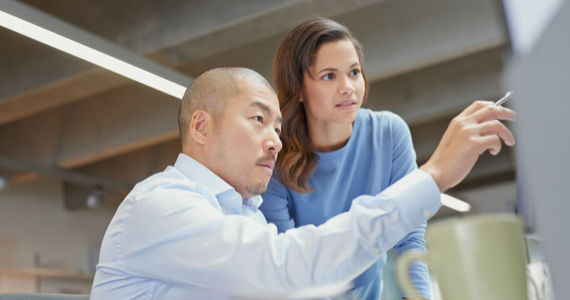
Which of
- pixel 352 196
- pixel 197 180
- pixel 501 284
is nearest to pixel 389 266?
pixel 352 196

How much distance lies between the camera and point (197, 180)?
114 cm

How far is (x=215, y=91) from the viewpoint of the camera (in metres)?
1.27

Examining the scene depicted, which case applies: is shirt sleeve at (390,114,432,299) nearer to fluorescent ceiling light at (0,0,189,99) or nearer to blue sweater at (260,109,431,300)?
blue sweater at (260,109,431,300)

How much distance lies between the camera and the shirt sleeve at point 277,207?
158 centimetres

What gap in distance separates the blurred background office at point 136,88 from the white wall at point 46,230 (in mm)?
16

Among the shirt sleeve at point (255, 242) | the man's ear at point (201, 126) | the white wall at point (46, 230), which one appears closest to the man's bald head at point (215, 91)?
the man's ear at point (201, 126)

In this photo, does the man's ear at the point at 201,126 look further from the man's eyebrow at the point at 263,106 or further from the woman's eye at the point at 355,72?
the woman's eye at the point at 355,72

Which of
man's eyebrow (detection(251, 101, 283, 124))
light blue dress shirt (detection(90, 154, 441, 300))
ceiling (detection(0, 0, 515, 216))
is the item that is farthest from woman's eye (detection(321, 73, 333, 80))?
ceiling (detection(0, 0, 515, 216))

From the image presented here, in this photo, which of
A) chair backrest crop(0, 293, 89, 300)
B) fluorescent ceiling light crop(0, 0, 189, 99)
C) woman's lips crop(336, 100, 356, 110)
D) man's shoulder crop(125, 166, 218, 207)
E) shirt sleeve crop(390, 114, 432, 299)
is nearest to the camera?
man's shoulder crop(125, 166, 218, 207)

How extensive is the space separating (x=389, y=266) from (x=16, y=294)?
1.41 m

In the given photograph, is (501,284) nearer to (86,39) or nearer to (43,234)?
(86,39)

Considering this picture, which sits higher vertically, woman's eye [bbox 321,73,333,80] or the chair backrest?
woman's eye [bbox 321,73,333,80]

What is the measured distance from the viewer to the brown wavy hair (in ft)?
5.51

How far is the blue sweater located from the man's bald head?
0.38m
